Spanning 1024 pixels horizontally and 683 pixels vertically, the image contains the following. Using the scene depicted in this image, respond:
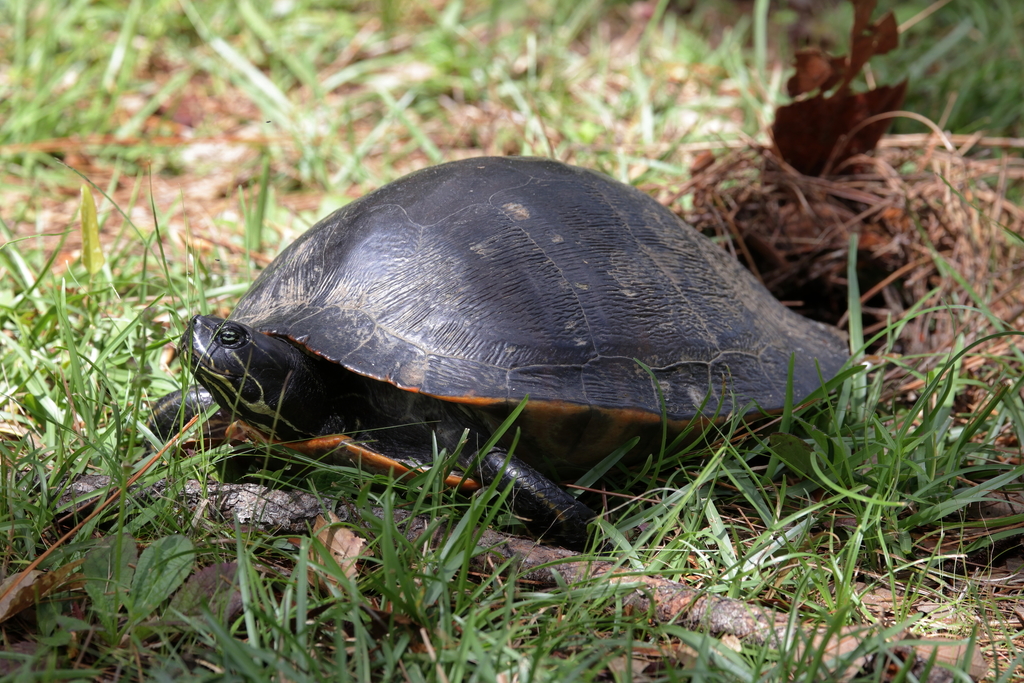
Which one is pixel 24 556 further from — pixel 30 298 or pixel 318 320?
pixel 30 298

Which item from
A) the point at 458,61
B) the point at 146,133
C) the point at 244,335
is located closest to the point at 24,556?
the point at 244,335

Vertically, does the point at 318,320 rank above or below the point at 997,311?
above

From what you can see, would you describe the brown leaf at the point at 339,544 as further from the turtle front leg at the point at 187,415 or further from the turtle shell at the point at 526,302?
the turtle front leg at the point at 187,415

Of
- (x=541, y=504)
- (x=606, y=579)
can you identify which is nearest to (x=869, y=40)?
(x=541, y=504)

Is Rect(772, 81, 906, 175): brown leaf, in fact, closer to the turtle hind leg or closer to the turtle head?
the turtle hind leg

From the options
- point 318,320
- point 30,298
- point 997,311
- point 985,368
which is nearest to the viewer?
point 318,320
